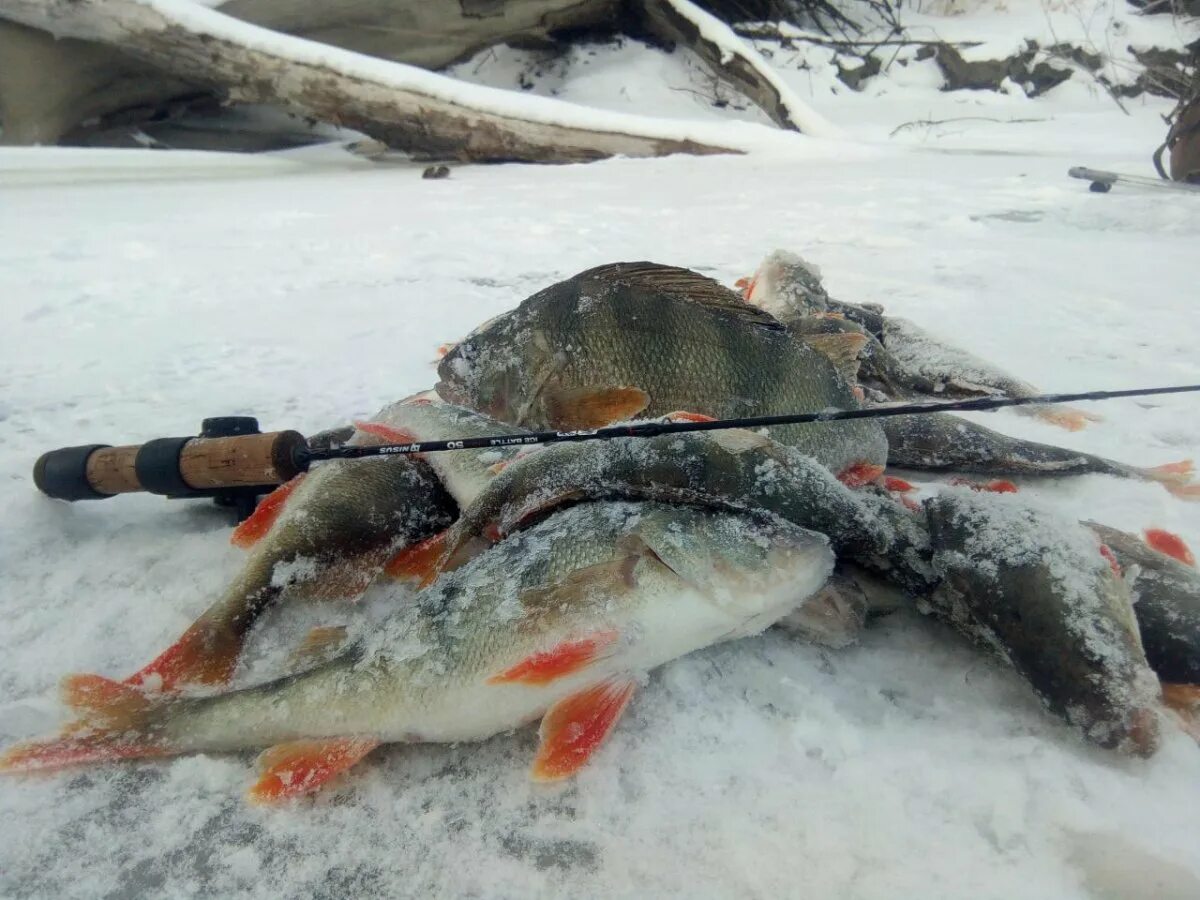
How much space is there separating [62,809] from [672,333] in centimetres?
165

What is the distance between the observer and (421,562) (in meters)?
1.82

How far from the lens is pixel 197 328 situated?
3.73m

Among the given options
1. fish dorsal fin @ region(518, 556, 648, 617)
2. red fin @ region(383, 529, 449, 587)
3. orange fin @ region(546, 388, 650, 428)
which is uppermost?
orange fin @ region(546, 388, 650, 428)

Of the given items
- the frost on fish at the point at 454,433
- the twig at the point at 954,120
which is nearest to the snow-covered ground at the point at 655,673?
the frost on fish at the point at 454,433

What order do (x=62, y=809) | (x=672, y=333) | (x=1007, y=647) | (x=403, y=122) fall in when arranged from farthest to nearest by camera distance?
(x=403, y=122) → (x=672, y=333) → (x=1007, y=647) → (x=62, y=809)

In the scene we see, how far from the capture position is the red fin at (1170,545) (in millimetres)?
1839

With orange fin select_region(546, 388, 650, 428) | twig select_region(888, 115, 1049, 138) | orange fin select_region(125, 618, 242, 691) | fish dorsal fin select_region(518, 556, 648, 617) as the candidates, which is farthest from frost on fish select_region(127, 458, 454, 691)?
twig select_region(888, 115, 1049, 138)

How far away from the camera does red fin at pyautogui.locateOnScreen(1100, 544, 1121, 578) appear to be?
5.05 feet

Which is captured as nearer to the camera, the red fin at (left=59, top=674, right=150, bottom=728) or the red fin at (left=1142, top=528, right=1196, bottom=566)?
the red fin at (left=59, top=674, right=150, bottom=728)

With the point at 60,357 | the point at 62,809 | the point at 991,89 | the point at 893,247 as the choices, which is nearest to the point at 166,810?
the point at 62,809

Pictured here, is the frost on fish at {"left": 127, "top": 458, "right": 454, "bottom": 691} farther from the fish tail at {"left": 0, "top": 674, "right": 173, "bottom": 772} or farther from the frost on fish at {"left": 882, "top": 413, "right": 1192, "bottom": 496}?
the frost on fish at {"left": 882, "top": 413, "right": 1192, "bottom": 496}

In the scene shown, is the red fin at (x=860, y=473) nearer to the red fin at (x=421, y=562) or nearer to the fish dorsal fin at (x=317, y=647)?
the red fin at (x=421, y=562)

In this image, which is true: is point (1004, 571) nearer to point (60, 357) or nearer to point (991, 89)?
point (60, 357)

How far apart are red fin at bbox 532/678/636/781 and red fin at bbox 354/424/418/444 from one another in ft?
3.21
